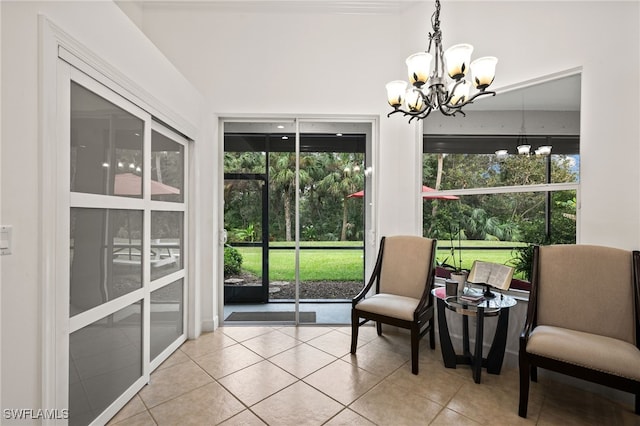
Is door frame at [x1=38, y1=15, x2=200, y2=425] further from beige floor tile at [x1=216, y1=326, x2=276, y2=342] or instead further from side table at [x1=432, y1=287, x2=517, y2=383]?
side table at [x1=432, y1=287, x2=517, y2=383]

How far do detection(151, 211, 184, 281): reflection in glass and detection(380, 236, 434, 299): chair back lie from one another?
2101 millimetres

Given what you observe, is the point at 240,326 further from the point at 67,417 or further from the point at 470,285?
the point at 470,285

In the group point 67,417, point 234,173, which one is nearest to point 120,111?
point 234,173

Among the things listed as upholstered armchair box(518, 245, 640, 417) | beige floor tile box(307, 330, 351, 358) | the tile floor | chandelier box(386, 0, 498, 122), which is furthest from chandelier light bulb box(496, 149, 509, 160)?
beige floor tile box(307, 330, 351, 358)

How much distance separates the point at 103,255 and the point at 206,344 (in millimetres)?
1537

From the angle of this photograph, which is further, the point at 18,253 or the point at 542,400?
Answer: the point at 542,400

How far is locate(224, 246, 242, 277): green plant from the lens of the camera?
3383 millimetres

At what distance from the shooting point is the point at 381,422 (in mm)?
1761

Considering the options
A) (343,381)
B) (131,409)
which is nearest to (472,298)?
(343,381)

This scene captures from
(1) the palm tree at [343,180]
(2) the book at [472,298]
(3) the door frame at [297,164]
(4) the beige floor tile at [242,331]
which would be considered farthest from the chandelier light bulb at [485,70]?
(4) the beige floor tile at [242,331]

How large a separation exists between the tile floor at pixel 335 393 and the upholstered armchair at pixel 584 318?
221mm

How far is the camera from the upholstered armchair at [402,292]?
2.38 meters

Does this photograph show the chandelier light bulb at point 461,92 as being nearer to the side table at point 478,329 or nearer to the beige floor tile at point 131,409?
the side table at point 478,329

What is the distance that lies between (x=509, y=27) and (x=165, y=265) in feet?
12.5
